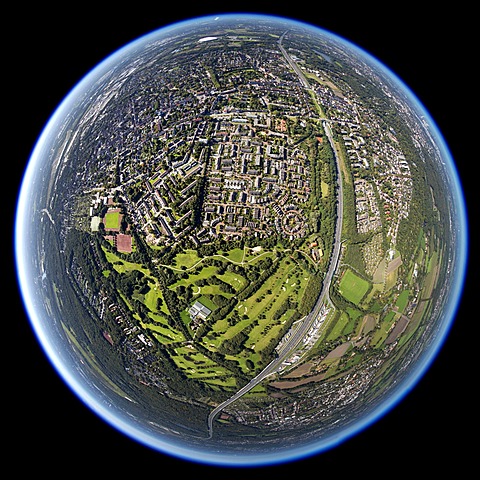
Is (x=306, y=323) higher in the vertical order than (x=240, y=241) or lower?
lower

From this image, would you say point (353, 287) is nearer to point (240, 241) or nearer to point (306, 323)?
point (306, 323)

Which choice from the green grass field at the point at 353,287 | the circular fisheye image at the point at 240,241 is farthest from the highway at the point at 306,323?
the green grass field at the point at 353,287

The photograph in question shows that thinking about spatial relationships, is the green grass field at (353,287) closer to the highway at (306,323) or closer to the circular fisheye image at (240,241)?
the circular fisheye image at (240,241)

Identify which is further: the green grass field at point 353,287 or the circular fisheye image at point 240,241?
the green grass field at point 353,287

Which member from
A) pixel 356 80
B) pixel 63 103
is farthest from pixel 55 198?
pixel 356 80

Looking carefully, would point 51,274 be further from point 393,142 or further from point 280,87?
point 393,142

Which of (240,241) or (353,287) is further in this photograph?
(353,287)

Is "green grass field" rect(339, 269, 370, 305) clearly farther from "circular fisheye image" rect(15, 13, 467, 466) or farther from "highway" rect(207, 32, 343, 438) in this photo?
"highway" rect(207, 32, 343, 438)

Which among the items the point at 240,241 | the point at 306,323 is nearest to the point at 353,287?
the point at 306,323
